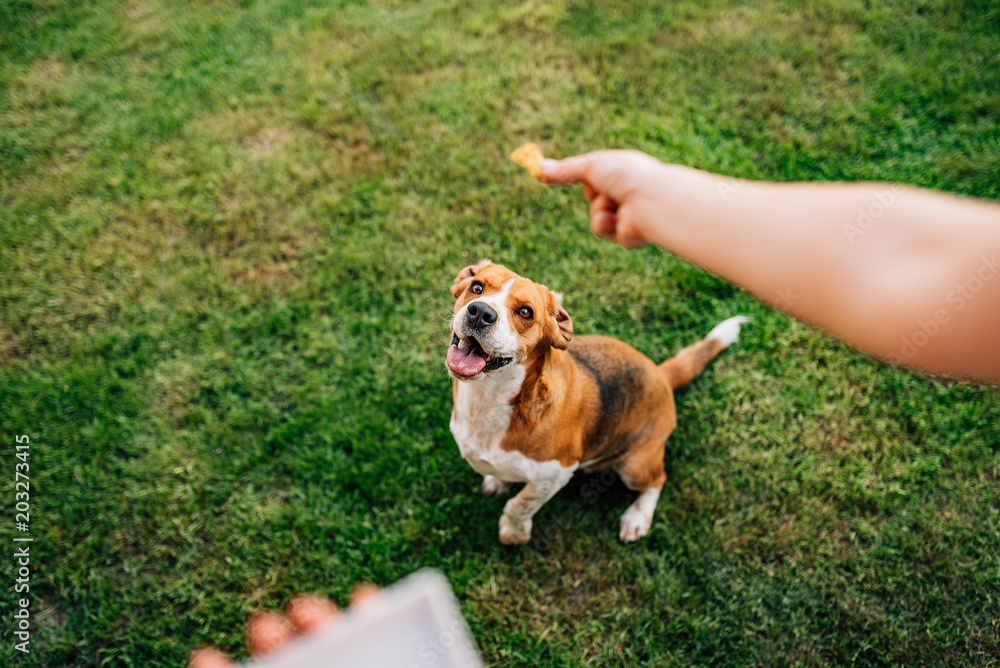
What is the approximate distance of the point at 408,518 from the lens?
3.56m

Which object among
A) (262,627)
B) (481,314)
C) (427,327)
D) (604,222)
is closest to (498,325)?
(481,314)

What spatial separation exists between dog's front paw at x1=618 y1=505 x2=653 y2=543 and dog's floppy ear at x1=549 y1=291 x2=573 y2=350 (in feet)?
5.53

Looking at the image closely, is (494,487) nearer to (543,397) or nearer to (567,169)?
(543,397)

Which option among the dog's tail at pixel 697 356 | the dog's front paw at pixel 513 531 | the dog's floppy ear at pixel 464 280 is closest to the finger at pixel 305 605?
the dog's front paw at pixel 513 531

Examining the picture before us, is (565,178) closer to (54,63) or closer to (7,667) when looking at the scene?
(7,667)

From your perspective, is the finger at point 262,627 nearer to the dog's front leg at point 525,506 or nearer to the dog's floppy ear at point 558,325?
the dog's front leg at point 525,506

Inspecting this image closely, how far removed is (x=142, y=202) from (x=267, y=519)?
3.24 metres

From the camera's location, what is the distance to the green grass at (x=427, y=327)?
3.37 meters

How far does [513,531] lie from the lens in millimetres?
3367

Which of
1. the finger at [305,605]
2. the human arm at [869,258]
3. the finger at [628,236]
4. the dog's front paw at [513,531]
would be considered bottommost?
the finger at [305,605]

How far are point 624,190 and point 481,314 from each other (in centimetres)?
69

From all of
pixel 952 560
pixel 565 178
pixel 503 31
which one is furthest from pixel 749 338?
pixel 503 31

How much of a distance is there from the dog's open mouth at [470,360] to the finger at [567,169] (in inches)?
27.5

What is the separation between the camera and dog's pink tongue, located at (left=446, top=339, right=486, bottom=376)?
2.12 metres
